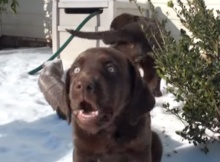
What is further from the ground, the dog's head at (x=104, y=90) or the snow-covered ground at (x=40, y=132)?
the dog's head at (x=104, y=90)

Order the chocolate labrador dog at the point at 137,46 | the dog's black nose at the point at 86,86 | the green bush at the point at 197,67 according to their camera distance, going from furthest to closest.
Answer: the chocolate labrador dog at the point at 137,46 < the green bush at the point at 197,67 < the dog's black nose at the point at 86,86

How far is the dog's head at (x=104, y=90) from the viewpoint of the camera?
2736 millimetres

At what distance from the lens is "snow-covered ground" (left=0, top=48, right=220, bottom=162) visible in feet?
12.7

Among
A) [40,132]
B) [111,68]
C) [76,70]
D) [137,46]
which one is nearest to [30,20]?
[137,46]

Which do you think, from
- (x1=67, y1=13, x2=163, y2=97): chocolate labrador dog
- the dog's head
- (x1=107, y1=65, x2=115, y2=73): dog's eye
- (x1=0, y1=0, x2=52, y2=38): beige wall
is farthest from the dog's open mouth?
(x1=0, y1=0, x2=52, y2=38): beige wall

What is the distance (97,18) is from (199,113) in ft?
12.8

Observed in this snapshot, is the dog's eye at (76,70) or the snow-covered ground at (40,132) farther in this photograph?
the snow-covered ground at (40,132)

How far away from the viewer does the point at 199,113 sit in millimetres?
3529

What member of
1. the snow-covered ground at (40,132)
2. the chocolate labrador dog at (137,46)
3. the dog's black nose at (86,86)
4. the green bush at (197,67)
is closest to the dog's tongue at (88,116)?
the dog's black nose at (86,86)

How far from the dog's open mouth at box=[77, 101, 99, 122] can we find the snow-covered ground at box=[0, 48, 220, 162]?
110 cm

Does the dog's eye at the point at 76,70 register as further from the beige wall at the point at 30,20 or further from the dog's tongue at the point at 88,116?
the beige wall at the point at 30,20

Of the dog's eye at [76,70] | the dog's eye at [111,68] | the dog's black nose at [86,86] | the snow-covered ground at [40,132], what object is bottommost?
the snow-covered ground at [40,132]

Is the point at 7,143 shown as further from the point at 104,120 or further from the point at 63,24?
the point at 63,24

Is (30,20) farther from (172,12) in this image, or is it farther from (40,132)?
(40,132)
